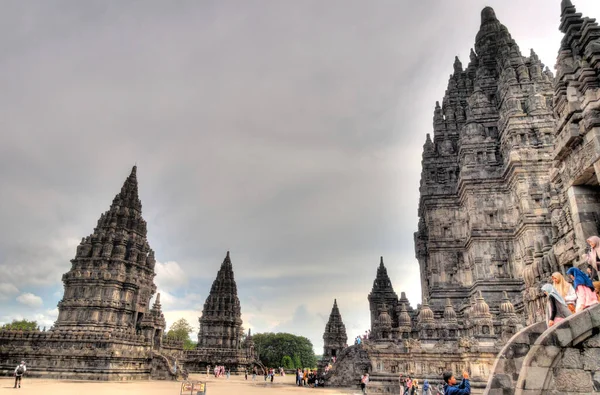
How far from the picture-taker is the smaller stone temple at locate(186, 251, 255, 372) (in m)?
49.6

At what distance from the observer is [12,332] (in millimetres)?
32469

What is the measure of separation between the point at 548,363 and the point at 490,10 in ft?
141

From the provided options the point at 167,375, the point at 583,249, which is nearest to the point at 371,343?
the point at 583,249

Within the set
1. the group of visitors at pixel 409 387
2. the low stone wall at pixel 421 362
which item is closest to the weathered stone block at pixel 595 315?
the group of visitors at pixel 409 387

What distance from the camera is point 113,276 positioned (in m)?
38.2

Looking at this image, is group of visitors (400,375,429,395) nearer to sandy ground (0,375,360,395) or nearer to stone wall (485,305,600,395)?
sandy ground (0,375,360,395)

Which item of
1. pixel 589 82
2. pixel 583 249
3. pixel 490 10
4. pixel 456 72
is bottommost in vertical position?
pixel 583 249

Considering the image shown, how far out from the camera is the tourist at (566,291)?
806 centimetres

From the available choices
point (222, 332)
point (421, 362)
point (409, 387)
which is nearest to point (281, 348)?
point (222, 332)

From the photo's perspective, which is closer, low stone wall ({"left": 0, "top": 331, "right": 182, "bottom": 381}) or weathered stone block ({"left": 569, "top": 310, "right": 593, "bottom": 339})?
weathered stone block ({"left": 569, "top": 310, "right": 593, "bottom": 339})

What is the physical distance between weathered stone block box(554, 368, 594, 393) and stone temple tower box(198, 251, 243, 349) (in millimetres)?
50044

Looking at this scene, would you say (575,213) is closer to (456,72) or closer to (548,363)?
(548,363)

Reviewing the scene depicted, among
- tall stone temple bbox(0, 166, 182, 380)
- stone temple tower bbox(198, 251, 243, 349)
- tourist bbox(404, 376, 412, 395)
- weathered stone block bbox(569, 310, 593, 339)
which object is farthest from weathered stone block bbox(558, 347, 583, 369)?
stone temple tower bbox(198, 251, 243, 349)

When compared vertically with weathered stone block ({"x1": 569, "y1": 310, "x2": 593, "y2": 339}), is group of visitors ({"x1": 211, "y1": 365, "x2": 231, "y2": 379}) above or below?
below
